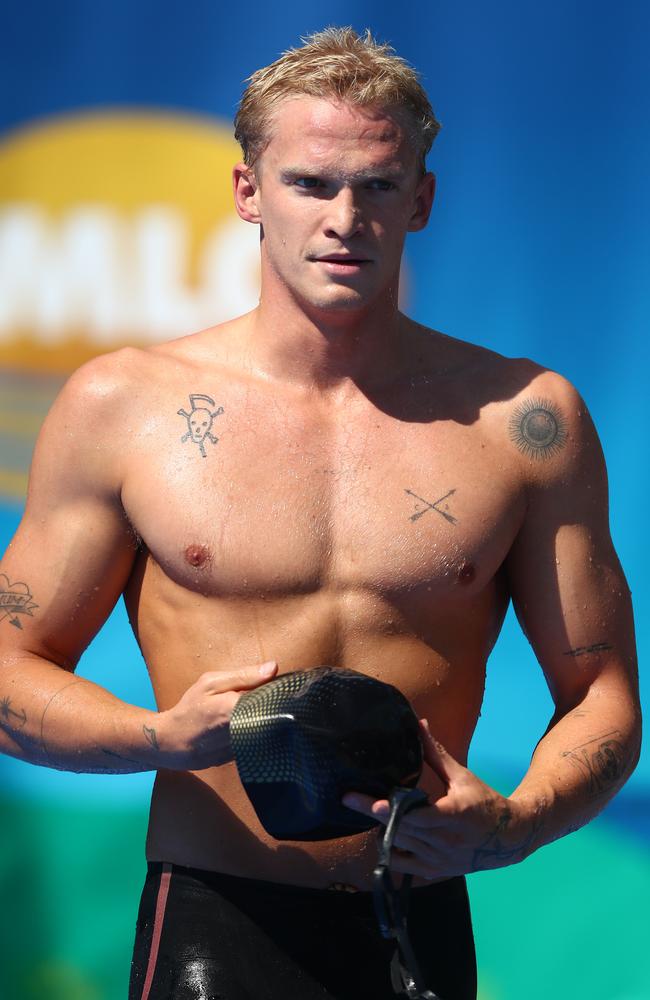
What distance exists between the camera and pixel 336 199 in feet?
6.60

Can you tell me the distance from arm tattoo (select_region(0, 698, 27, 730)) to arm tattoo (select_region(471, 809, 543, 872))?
621mm

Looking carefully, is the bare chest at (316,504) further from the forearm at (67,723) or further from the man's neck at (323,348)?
the forearm at (67,723)

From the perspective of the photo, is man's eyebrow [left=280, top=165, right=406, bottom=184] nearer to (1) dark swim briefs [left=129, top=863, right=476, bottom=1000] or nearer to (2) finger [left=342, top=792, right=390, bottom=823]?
(2) finger [left=342, top=792, right=390, bottom=823]

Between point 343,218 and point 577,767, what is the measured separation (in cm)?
77

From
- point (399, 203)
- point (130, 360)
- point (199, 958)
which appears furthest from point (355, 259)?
point (199, 958)

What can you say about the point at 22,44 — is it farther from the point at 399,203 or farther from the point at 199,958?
the point at 199,958

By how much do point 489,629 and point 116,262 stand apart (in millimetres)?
2087

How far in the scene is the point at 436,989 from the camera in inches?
78.9

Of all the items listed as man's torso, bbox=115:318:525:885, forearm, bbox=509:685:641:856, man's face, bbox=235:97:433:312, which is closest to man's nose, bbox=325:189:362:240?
man's face, bbox=235:97:433:312

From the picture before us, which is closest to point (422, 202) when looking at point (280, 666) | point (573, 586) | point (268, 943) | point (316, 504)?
point (316, 504)

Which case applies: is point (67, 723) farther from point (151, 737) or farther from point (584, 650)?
A: point (584, 650)

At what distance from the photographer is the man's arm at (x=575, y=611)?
203 cm

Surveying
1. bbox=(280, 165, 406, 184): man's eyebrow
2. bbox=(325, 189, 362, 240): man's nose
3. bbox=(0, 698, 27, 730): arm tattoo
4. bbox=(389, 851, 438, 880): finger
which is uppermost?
bbox=(280, 165, 406, 184): man's eyebrow

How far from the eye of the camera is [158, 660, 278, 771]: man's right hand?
1.77m
